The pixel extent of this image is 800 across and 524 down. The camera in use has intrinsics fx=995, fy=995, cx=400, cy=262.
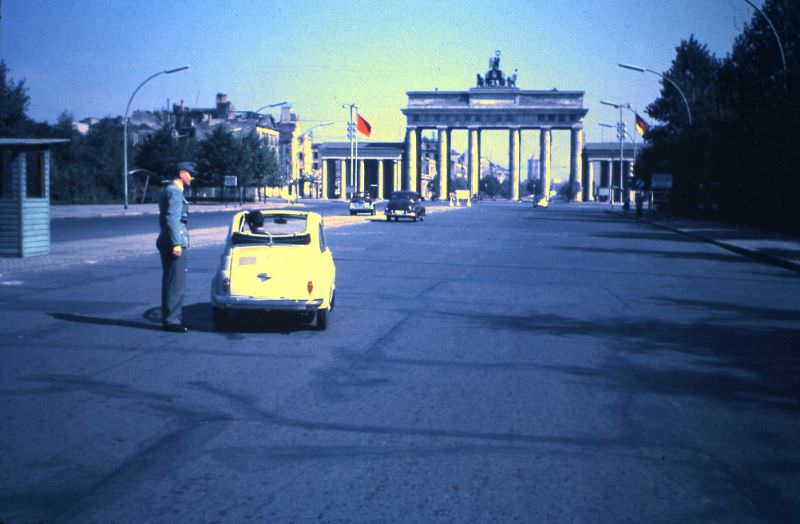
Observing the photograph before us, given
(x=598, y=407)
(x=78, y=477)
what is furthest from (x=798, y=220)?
(x=78, y=477)

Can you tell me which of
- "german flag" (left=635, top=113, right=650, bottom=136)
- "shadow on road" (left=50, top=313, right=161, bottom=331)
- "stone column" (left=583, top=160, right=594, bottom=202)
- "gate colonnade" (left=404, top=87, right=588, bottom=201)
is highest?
"gate colonnade" (left=404, top=87, right=588, bottom=201)

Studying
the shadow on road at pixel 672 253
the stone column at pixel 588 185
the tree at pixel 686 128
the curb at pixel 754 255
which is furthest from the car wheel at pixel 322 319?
the stone column at pixel 588 185

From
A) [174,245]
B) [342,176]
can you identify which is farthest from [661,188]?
[342,176]

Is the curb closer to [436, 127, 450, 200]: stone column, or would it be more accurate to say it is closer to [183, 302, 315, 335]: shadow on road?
[183, 302, 315, 335]: shadow on road

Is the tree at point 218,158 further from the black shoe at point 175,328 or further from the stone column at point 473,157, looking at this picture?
the black shoe at point 175,328

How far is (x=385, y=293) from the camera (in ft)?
53.2

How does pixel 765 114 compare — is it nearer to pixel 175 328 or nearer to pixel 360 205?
pixel 175 328

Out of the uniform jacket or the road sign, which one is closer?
the uniform jacket

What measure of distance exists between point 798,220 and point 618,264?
880 inches

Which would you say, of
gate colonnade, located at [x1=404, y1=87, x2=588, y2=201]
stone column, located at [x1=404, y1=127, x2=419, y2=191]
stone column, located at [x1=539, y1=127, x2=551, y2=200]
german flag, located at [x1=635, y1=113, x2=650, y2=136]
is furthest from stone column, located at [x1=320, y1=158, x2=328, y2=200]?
german flag, located at [x1=635, y1=113, x2=650, y2=136]

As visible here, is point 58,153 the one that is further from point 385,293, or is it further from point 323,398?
point 323,398

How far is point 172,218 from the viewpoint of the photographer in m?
11.2

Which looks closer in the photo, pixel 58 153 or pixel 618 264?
pixel 618 264

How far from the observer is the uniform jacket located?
11.2 metres
